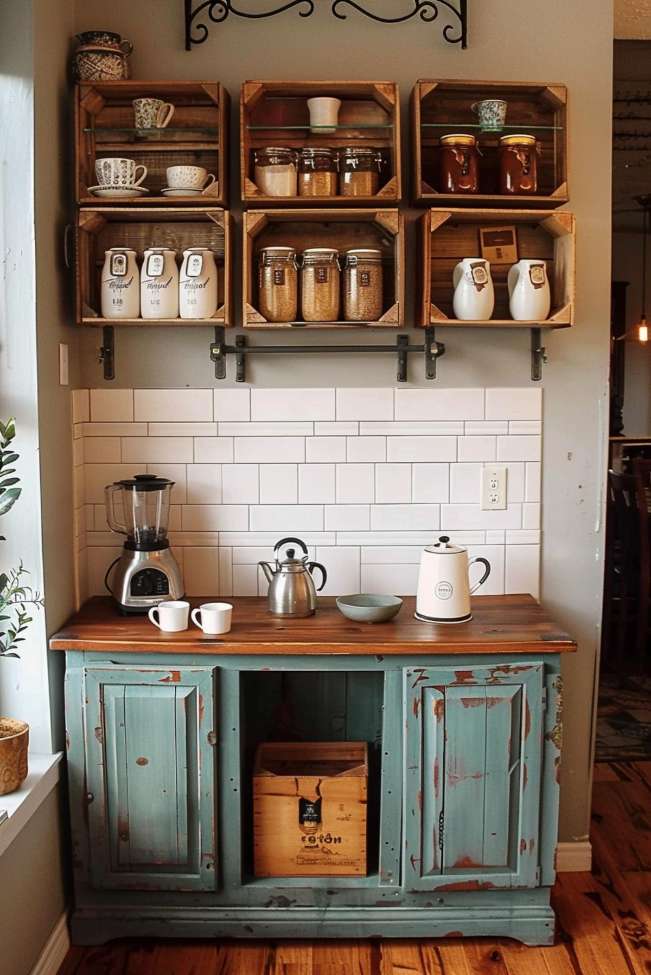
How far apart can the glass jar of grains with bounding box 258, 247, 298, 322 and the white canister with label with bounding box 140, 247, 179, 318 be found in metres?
0.25

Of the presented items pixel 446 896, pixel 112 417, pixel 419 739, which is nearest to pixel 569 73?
pixel 112 417

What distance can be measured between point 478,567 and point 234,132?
1.46 metres

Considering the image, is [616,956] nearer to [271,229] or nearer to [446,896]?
[446,896]

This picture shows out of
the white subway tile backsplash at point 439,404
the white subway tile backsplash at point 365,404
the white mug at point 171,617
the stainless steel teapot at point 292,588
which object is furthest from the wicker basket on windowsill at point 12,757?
the white subway tile backsplash at point 439,404

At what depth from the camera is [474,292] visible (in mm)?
2621

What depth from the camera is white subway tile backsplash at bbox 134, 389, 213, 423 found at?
2.82 metres

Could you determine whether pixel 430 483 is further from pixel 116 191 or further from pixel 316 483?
pixel 116 191

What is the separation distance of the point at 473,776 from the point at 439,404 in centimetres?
106

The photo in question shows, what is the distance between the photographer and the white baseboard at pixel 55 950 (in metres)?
2.33

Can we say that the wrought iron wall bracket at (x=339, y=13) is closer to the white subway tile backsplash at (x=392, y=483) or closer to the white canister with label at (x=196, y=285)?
the white canister with label at (x=196, y=285)

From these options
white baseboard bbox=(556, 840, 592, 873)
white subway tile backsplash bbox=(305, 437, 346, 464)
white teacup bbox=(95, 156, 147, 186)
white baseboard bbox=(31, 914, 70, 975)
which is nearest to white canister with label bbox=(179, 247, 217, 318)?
white teacup bbox=(95, 156, 147, 186)

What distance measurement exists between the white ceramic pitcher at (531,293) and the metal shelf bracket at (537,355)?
15 cm

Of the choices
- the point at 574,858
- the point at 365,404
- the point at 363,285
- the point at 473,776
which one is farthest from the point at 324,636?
the point at 574,858

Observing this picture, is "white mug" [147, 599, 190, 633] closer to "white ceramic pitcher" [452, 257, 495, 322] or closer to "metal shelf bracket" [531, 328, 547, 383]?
"white ceramic pitcher" [452, 257, 495, 322]
